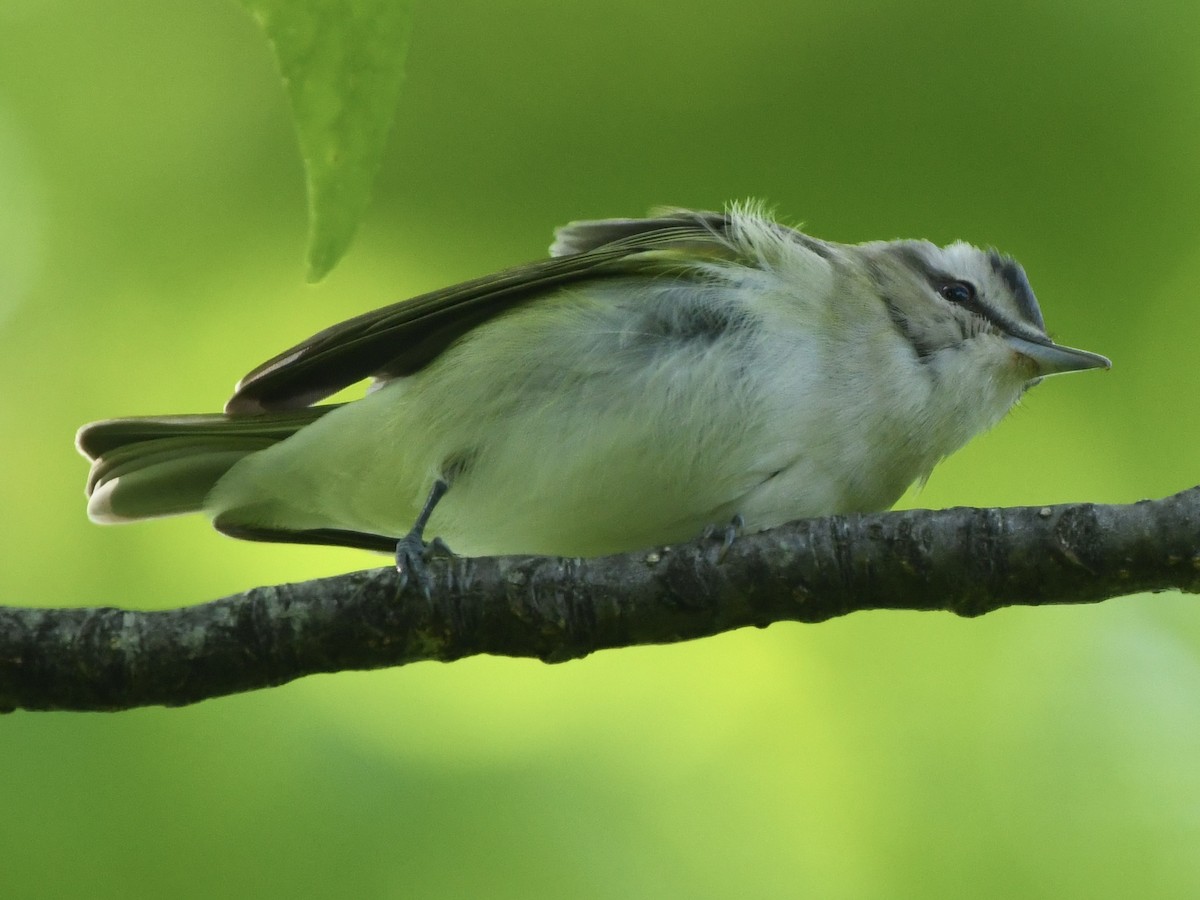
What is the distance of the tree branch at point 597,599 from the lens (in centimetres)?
218

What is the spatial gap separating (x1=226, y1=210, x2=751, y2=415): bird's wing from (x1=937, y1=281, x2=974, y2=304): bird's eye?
0.69 m

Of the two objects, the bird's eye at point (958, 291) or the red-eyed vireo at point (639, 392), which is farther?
the bird's eye at point (958, 291)

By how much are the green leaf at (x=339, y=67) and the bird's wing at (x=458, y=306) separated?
86.5 inches

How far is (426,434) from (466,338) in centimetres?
28

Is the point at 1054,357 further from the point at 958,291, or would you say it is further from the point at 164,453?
the point at 164,453

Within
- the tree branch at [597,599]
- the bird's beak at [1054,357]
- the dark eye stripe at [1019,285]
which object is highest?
the dark eye stripe at [1019,285]

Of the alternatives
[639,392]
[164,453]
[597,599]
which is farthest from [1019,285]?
[164,453]

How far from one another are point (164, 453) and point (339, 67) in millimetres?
2961

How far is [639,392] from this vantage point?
3127 millimetres

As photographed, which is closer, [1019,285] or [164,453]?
[1019,285]

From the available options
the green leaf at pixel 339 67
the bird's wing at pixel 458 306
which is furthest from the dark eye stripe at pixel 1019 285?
the green leaf at pixel 339 67

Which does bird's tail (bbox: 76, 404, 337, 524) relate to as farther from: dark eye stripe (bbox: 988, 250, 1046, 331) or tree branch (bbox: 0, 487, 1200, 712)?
dark eye stripe (bbox: 988, 250, 1046, 331)

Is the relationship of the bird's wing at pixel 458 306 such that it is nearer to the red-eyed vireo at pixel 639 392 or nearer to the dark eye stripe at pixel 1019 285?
the red-eyed vireo at pixel 639 392

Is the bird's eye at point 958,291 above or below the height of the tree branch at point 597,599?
above
